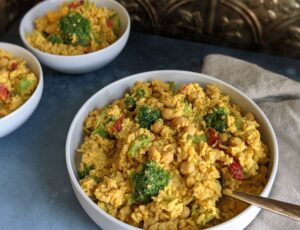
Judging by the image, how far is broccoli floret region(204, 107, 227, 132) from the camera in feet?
3.39

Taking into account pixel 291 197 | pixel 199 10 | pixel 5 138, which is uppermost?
pixel 199 10

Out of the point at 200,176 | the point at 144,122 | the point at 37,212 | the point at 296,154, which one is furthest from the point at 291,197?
the point at 37,212

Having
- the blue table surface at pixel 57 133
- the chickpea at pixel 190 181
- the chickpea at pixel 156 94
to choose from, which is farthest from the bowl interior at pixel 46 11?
the chickpea at pixel 190 181

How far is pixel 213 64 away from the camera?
1309 mm

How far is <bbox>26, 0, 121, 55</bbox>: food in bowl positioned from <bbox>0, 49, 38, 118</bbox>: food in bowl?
125 mm

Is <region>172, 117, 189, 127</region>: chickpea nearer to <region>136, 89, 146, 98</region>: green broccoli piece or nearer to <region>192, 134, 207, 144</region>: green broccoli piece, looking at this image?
<region>192, 134, 207, 144</region>: green broccoli piece

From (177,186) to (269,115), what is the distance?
16.4 inches

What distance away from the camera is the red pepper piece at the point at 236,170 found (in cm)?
94


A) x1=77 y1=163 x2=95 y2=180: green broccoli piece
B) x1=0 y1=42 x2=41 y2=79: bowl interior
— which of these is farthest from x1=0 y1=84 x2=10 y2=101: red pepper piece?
x1=77 y1=163 x2=95 y2=180: green broccoli piece

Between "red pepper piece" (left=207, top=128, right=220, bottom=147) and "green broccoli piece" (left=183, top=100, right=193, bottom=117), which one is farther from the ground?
"green broccoli piece" (left=183, top=100, right=193, bottom=117)

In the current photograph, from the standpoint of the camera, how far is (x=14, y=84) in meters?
1.21

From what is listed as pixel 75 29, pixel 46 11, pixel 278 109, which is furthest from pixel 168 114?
pixel 46 11

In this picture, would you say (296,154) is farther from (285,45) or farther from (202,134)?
(285,45)

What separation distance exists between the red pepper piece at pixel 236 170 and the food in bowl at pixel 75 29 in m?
0.63
